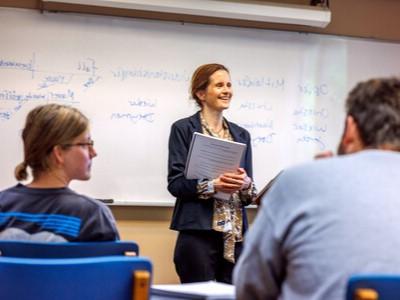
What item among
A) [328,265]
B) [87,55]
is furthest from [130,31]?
[328,265]

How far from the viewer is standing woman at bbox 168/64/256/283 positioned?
91.0 inches

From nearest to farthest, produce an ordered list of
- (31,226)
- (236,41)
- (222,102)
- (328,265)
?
(328,265) → (31,226) → (222,102) → (236,41)

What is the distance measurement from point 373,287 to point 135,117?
8.12ft

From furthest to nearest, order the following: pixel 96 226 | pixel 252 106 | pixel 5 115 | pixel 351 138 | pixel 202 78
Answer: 1. pixel 252 106
2. pixel 5 115
3. pixel 202 78
4. pixel 96 226
5. pixel 351 138

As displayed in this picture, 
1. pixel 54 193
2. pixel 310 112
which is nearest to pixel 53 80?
pixel 310 112

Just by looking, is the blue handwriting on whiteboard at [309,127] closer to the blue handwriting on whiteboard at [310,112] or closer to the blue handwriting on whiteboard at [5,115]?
the blue handwriting on whiteboard at [310,112]

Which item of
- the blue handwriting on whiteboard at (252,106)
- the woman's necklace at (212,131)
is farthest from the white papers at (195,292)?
the blue handwriting on whiteboard at (252,106)

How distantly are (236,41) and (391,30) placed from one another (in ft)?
3.78

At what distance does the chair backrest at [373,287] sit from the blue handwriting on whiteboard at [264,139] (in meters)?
2.48

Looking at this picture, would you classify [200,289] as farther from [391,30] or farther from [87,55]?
[391,30]

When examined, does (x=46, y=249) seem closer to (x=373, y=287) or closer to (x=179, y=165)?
(x=373, y=287)

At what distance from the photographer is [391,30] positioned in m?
3.71

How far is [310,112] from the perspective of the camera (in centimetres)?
352

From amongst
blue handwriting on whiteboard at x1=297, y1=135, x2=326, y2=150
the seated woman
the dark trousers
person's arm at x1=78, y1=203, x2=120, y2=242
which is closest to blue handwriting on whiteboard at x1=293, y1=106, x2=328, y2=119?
blue handwriting on whiteboard at x1=297, y1=135, x2=326, y2=150
